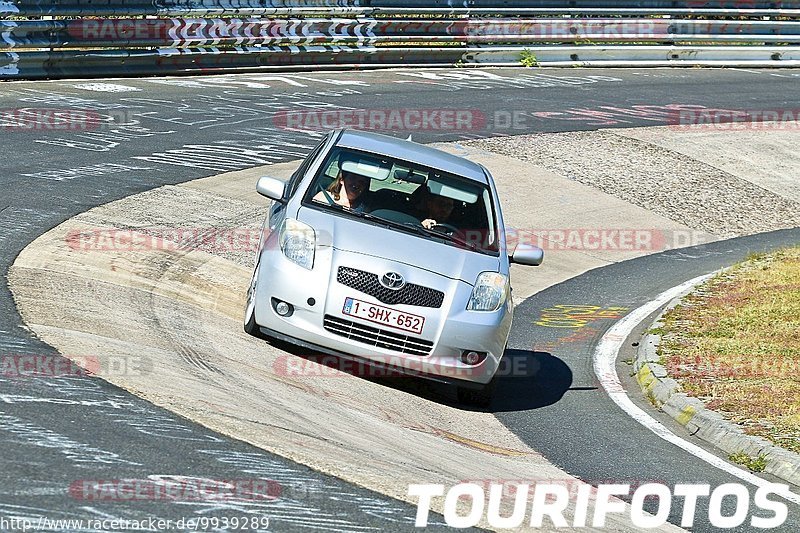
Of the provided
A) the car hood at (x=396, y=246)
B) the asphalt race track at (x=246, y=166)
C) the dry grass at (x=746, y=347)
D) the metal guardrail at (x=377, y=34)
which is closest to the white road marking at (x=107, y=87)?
the asphalt race track at (x=246, y=166)

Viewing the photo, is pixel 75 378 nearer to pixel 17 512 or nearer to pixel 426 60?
pixel 17 512

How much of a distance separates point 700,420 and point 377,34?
17.1 metres

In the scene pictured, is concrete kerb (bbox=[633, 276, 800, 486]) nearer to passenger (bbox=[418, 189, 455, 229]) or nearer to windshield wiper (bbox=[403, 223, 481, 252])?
windshield wiper (bbox=[403, 223, 481, 252])

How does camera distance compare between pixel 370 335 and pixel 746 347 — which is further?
pixel 746 347

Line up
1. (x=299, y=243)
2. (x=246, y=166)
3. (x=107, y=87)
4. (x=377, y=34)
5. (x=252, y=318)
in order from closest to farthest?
(x=299, y=243)
(x=252, y=318)
(x=246, y=166)
(x=107, y=87)
(x=377, y=34)

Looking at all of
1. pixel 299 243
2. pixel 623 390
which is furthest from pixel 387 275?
pixel 623 390

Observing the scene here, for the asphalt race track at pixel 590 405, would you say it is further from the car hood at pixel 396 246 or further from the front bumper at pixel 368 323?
the car hood at pixel 396 246

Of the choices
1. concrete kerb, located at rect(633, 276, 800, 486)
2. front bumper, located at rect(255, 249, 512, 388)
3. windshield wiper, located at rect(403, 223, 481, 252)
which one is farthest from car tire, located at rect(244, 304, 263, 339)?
concrete kerb, located at rect(633, 276, 800, 486)

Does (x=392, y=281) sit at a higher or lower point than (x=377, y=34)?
lower

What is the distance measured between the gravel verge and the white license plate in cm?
970

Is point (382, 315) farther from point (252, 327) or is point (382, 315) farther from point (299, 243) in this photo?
point (252, 327)

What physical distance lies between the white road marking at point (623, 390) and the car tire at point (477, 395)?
3.77ft

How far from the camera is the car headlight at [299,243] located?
873 centimetres

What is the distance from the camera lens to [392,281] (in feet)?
28.0
